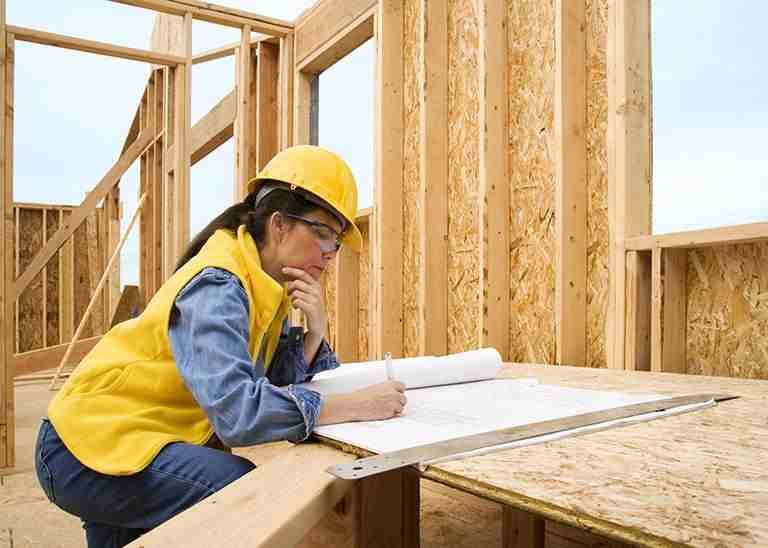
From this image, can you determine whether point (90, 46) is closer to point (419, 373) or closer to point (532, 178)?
point (532, 178)

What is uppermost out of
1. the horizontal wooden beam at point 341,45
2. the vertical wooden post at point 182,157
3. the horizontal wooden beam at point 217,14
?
the horizontal wooden beam at point 217,14

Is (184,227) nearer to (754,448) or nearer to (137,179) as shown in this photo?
(137,179)

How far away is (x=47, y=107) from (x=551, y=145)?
→ 20.7ft

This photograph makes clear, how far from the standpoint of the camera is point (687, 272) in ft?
8.93

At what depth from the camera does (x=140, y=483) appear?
4.32 ft

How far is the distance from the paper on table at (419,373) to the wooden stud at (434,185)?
1.81 m

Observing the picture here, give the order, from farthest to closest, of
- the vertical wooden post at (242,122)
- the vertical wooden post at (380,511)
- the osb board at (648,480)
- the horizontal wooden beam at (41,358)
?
the horizontal wooden beam at (41,358) < the vertical wooden post at (242,122) < the vertical wooden post at (380,511) < the osb board at (648,480)

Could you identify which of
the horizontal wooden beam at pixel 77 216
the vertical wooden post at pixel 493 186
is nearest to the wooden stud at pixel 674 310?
the vertical wooden post at pixel 493 186

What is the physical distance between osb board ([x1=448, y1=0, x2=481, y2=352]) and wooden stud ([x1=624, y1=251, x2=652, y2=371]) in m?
1.05

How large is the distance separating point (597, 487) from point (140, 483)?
36.6 inches

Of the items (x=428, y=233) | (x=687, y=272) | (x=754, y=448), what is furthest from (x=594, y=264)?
(x=754, y=448)

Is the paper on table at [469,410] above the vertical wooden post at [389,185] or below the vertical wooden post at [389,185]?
below

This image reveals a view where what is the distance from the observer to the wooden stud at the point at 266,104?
18.1 feet

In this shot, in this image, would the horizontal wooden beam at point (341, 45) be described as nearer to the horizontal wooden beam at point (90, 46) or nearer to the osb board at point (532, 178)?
the horizontal wooden beam at point (90, 46)
